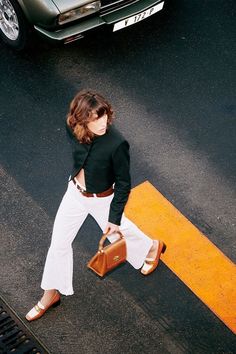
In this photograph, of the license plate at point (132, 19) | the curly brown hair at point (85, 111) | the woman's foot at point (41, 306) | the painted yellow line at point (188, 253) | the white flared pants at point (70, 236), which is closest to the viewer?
the curly brown hair at point (85, 111)

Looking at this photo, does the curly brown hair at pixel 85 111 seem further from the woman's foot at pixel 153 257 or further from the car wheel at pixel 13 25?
the car wheel at pixel 13 25

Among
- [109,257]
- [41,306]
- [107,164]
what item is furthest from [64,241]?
[107,164]

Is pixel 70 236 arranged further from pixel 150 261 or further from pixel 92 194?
pixel 150 261

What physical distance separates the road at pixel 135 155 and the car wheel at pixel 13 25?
167mm

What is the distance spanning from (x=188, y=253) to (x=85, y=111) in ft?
6.69

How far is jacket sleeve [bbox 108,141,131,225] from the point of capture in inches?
153

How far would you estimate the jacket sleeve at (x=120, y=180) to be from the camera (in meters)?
3.88

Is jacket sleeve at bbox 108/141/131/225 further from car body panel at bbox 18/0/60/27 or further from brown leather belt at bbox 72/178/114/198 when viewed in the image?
car body panel at bbox 18/0/60/27

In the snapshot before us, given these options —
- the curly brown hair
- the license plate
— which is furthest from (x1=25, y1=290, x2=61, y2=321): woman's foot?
the license plate

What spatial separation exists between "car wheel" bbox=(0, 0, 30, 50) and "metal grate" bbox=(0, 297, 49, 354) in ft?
11.5

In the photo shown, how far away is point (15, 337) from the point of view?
185 inches

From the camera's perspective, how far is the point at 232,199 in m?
5.72

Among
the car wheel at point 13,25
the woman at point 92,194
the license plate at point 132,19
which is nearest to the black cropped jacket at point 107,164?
the woman at point 92,194

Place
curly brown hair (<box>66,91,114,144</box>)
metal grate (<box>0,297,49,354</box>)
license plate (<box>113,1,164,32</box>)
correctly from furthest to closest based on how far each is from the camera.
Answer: license plate (<box>113,1,164,32</box>), metal grate (<box>0,297,49,354</box>), curly brown hair (<box>66,91,114,144</box>)
